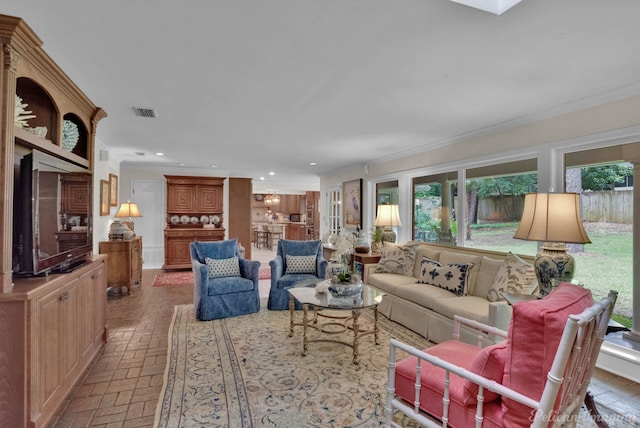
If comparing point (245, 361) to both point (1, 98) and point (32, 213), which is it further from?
point (1, 98)

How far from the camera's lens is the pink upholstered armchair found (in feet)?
3.81

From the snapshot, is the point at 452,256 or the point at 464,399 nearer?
the point at 464,399

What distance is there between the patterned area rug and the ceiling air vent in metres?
3.31

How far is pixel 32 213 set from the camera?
2.01m

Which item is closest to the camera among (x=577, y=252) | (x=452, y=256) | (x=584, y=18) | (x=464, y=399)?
(x=464, y=399)

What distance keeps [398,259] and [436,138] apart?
1704mm

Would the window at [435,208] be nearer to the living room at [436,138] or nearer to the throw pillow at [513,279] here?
the living room at [436,138]

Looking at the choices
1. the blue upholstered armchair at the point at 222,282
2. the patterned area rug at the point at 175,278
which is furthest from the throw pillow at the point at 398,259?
the patterned area rug at the point at 175,278

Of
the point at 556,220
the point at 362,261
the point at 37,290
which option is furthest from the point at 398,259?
the point at 37,290

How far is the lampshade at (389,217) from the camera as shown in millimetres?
5113

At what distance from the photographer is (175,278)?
6.31 m

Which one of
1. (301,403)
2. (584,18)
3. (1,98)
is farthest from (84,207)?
(584,18)

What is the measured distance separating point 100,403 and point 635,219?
4283mm

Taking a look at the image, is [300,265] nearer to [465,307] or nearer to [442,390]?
[465,307]
